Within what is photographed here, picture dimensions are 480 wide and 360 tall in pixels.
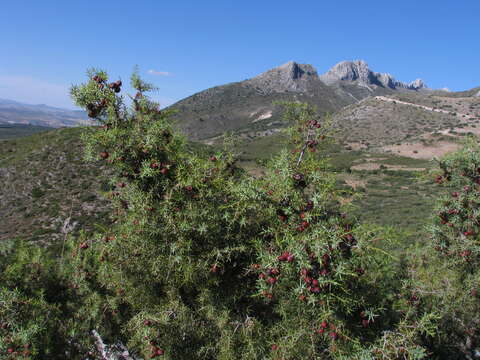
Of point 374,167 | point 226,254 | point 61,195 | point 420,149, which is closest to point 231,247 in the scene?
point 226,254

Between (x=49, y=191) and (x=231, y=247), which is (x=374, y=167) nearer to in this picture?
(x=49, y=191)

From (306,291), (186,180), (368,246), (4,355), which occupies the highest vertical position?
(186,180)

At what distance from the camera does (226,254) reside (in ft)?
14.8

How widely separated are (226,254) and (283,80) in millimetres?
194802

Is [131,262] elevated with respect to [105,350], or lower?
elevated

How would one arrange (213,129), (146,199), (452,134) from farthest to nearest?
(213,129)
(452,134)
(146,199)

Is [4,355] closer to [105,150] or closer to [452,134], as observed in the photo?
[105,150]

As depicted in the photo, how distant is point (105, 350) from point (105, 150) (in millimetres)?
3843

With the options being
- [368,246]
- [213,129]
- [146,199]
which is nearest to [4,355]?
[146,199]

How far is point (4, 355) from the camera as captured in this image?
14.4ft

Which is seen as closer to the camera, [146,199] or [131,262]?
[146,199]

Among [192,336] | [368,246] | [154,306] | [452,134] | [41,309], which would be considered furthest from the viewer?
[452,134]

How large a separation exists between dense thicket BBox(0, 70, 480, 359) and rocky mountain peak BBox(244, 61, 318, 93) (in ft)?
597

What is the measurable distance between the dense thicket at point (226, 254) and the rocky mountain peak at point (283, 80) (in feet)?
597
